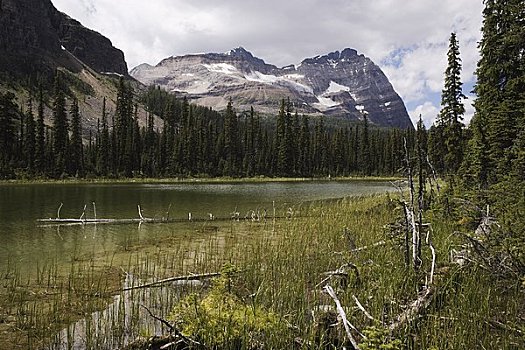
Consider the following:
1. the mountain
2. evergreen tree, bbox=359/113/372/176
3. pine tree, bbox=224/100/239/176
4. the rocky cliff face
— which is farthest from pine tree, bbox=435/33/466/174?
the rocky cliff face

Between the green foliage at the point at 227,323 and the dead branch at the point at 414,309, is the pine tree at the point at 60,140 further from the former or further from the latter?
the dead branch at the point at 414,309

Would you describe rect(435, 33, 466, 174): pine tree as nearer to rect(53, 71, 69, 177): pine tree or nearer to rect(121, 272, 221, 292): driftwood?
rect(121, 272, 221, 292): driftwood

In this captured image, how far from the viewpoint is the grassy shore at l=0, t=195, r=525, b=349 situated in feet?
18.8

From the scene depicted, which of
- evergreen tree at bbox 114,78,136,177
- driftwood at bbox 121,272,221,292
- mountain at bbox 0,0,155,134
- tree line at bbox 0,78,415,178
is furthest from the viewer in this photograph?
mountain at bbox 0,0,155,134

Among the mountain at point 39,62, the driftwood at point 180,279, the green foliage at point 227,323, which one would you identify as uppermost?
the mountain at point 39,62

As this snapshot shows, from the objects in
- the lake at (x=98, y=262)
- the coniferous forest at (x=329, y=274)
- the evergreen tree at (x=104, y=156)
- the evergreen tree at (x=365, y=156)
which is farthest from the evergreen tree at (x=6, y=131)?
the evergreen tree at (x=365, y=156)

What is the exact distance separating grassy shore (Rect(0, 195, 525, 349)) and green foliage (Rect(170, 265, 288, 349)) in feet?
0.05

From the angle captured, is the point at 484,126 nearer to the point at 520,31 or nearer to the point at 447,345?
the point at 520,31

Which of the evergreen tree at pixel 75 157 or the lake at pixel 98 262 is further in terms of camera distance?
the evergreen tree at pixel 75 157

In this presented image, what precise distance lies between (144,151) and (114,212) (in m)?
76.0

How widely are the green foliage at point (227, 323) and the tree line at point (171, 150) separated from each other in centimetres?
7697

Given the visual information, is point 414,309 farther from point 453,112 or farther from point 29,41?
point 29,41

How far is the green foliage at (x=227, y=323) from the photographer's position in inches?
224

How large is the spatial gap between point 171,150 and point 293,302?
97032mm
